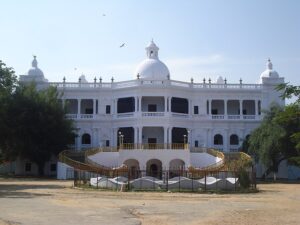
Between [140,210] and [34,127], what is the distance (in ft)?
109

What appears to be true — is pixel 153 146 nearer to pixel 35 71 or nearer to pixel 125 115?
pixel 125 115

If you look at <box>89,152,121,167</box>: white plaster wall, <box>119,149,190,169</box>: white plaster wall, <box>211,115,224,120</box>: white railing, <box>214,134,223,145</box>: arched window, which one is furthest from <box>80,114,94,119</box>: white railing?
<box>214,134,223,145</box>: arched window

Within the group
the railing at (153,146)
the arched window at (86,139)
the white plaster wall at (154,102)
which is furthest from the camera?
the arched window at (86,139)

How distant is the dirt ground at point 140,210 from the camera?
19.0m

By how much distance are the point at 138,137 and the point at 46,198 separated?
30.5 meters

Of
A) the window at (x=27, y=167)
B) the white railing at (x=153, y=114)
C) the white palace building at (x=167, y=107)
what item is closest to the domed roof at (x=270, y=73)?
the white palace building at (x=167, y=107)

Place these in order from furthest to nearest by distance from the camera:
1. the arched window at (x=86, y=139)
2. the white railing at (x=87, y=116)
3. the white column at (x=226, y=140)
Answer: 1. the arched window at (x=86, y=139)
2. the white railing at (x=87, y=116)
3. the white column at (x=226, y=140)

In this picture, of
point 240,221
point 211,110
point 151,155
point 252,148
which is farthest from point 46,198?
point 211,110

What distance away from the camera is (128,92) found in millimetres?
60156

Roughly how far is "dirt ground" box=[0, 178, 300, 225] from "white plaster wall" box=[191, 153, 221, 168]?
2074 cm

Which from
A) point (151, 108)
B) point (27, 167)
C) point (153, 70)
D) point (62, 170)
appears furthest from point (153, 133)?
point (27, 167)

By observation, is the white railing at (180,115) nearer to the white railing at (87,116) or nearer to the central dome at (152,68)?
the central dome at (152,68)

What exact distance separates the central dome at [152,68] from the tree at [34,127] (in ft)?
40.6

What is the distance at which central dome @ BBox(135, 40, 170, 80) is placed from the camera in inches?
2445
